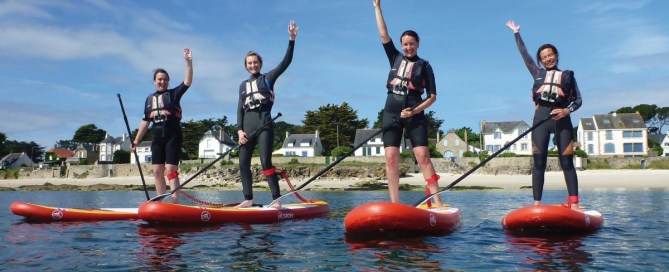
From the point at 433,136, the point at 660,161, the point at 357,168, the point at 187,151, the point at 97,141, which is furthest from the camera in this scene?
the point at 97,141

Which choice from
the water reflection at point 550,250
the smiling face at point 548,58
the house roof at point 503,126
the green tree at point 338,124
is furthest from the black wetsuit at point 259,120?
the house roof at point 503,126

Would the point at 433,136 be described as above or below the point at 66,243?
above

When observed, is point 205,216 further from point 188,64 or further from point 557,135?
point 557,135

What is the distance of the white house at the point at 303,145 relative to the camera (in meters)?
66.7

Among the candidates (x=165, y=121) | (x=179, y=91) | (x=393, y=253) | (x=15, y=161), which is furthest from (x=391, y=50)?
(x=15, y=161)

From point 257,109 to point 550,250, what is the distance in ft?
16.7

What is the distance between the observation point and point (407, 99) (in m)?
6.72

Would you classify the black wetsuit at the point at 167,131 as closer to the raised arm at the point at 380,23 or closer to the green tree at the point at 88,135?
the raised arm at the point at 380,23

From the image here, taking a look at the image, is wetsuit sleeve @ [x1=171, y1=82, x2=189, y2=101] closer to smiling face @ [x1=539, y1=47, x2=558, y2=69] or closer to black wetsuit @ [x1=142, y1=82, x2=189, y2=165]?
black wetsuit @ [x1=142, y1=82, x2=189, y2=165]

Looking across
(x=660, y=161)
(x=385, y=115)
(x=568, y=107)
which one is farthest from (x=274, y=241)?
(x=660, y=161)

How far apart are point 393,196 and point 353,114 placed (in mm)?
59541

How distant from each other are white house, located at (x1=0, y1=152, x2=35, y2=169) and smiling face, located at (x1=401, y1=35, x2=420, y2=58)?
316 ft

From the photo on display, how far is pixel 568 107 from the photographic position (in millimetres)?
6852

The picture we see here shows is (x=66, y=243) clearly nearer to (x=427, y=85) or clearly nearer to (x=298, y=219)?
(x=298, y=219)
